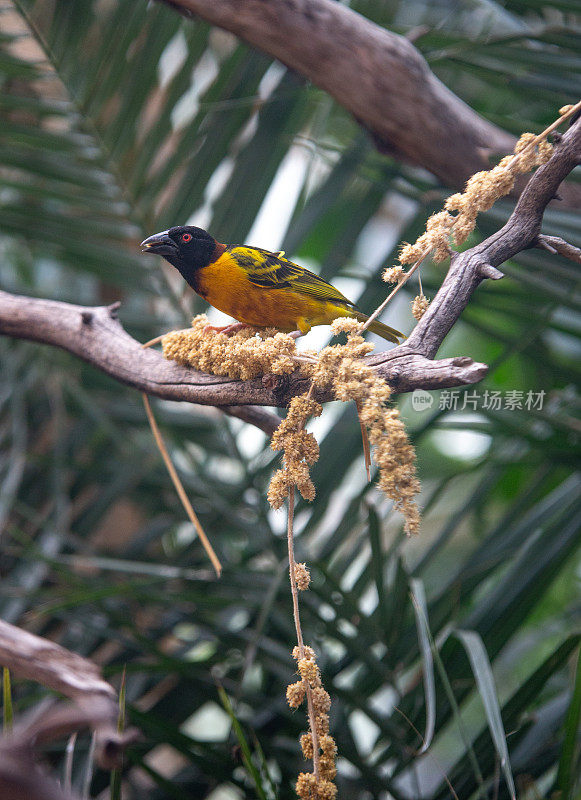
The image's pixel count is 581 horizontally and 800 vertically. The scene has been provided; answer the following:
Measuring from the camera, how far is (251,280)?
91 centimetres

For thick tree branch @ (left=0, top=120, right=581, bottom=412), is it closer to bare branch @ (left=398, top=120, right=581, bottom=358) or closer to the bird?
bare branch @ (left=398, top=120, right=581, bottom=358)

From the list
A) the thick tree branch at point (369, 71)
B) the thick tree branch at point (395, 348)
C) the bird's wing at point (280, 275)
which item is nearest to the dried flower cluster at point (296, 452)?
the thick tree branch at point (395, 348)

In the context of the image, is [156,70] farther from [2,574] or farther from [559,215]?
[2,574]

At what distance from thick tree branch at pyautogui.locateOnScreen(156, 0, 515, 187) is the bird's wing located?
1.66 feet

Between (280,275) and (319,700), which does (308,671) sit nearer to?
(319,700)

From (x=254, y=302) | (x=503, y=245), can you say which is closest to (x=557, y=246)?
(x=503, y=245)

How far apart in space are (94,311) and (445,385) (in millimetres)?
692

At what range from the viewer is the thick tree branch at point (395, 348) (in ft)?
1.89

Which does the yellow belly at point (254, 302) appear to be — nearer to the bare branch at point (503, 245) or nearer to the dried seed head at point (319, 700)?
the bare branch at point (503, 245)

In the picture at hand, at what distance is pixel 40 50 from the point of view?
1.47 m

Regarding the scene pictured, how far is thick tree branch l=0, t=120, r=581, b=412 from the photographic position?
0.58m

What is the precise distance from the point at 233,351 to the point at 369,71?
0.76 m

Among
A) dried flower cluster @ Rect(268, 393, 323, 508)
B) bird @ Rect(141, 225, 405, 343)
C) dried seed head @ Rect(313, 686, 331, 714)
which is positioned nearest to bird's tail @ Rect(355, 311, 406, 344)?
bird @ Rect(141, 225, 405, 343)

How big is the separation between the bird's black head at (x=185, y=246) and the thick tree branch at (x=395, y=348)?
6.1 inches
